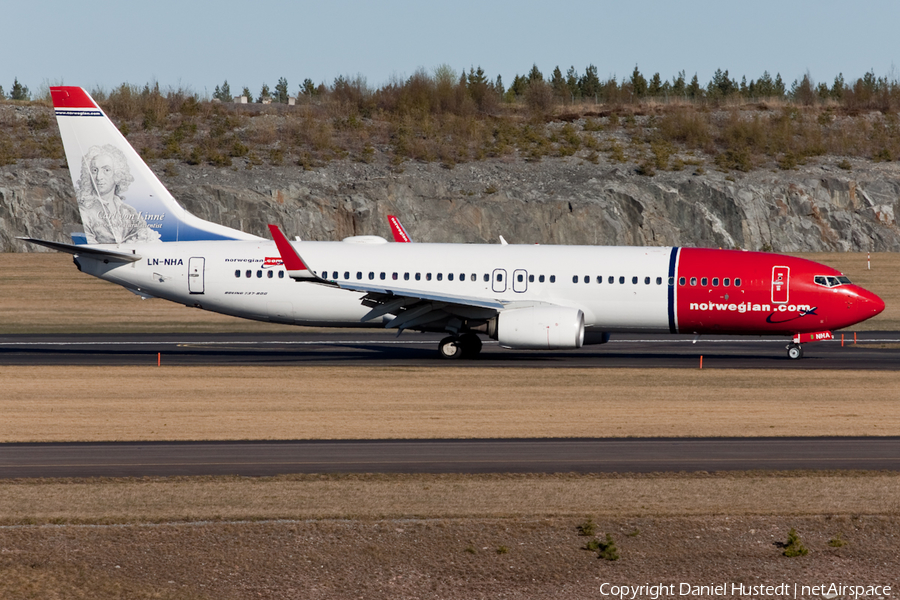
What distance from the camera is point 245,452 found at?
18.7 m

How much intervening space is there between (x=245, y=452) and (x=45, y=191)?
2489 inches

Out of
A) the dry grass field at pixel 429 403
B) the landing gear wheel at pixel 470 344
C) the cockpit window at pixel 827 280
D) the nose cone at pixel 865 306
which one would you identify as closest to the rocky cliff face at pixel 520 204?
the landing gear wheel at pixel 470 344

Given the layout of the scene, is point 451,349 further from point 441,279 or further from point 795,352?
point 795,352

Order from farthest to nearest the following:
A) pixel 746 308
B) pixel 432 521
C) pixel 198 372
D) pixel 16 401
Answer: pixel 746 308 → pixel 198 372 → pixel 16 401 → pixel 432 521

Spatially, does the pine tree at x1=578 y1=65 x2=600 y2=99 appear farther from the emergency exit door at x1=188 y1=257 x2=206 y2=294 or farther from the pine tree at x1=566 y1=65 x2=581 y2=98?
the emergency exit door at x1=188 y1=257 x2=206 y2=294

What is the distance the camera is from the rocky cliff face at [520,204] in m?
74.8

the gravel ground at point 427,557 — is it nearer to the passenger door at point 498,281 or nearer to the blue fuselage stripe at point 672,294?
the blue fuselage stripe at point 672,294

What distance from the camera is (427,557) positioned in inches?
488

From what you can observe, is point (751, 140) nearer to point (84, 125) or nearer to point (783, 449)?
point (84, 125)

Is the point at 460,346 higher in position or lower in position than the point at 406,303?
lower

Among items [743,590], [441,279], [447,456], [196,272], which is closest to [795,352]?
[441,279]

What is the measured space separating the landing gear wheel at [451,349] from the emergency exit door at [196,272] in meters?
8.46

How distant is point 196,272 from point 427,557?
2478cm

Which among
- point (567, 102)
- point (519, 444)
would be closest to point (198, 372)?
point (519, 444)
